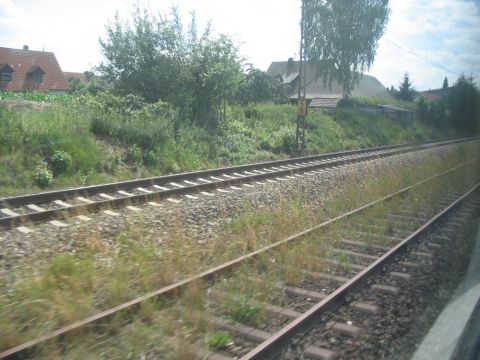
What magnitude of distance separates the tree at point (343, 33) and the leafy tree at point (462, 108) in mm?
9747

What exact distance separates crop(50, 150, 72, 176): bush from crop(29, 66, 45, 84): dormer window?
30223mm

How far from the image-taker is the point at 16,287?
15.7ft

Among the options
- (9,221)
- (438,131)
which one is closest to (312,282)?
(9,221)

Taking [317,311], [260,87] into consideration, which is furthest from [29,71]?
[317,311]

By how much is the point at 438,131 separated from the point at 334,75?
40.6 ft

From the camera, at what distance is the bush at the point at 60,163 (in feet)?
39.2

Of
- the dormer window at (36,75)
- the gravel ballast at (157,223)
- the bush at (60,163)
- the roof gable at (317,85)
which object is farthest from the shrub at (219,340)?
the roof gable at (317,85)

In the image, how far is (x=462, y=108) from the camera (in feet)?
153

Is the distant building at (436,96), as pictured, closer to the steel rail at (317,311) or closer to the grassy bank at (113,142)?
the grassy bank at (113,142)

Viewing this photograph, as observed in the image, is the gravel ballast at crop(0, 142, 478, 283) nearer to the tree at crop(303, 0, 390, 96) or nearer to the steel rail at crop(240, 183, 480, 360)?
the steel rail at crop(240, 183, 480, 360)

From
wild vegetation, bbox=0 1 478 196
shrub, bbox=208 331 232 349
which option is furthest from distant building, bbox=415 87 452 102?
shrub, bbox=208 331 232 349

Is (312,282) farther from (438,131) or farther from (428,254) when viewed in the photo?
(438,131)

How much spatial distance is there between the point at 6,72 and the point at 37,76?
16.7ft

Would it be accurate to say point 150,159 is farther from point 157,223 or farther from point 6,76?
point 6,76
